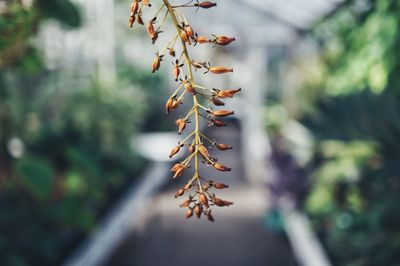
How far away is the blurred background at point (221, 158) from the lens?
79.7 inches

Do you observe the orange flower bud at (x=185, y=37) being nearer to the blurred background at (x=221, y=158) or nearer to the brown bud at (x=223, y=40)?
the brown bud at (x=223, y=40)

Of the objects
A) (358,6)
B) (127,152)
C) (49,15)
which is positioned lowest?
(49,15)

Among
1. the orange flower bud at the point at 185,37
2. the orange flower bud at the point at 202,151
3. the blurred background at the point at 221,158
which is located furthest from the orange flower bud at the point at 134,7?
the blurred background at the point at 221,158

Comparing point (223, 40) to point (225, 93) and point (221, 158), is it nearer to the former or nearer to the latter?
point (225, 93)

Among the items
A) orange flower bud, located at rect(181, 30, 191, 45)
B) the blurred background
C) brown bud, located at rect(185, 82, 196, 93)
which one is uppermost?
the blurred background

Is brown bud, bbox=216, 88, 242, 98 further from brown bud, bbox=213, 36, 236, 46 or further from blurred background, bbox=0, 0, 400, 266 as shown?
blurred background, bbox=0, 0, 400, 266

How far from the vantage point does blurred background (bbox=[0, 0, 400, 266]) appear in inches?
79.7

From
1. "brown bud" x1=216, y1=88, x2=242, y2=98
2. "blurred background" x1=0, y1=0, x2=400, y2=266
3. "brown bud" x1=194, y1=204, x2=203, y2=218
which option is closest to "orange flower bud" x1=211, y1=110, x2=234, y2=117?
"brown bud" x1=216, y1=88, x2=242, y2=98

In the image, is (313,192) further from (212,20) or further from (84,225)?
(212,20)

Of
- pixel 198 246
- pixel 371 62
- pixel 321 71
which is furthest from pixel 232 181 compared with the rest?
pixel 371 62

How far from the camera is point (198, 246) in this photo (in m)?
5.08

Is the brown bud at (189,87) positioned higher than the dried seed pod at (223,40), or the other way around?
the dried seed pod at (223,40)

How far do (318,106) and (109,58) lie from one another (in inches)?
193

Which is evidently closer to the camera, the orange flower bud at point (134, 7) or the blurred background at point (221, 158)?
the orange flower bud at point (134, 7)
